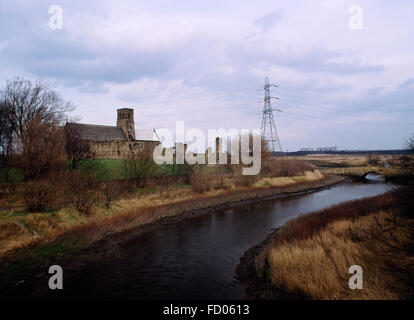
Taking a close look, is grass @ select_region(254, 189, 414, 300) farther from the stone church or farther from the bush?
the stone church

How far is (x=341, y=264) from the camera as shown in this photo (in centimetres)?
959

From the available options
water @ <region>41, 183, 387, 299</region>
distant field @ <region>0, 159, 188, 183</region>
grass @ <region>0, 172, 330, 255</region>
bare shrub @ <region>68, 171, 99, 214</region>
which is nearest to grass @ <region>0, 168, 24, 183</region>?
distant field @ <region>0, 159, 188, 183</region>

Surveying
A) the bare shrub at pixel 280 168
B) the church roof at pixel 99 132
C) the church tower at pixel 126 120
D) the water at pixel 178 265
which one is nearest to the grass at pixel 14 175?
the water at pixel 178 265

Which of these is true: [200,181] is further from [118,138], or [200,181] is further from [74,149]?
[118,138]

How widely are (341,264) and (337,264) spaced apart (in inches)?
5.9

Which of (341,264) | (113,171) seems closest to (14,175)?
(113,171)

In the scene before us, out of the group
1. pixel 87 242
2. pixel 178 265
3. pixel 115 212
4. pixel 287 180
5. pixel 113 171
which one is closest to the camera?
pixel 178 265

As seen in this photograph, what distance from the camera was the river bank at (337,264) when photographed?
8062 mm

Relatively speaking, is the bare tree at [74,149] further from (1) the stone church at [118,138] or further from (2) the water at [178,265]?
(2) the water at [178,265]

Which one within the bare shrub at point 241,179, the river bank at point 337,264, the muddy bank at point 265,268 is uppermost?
the bare shrub at point 241,179

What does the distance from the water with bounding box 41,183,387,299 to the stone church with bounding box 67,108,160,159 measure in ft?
47.9

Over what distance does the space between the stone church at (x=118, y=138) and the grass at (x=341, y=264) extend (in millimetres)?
21598

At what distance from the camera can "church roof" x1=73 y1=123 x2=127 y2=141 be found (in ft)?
149

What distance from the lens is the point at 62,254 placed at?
1270cm
